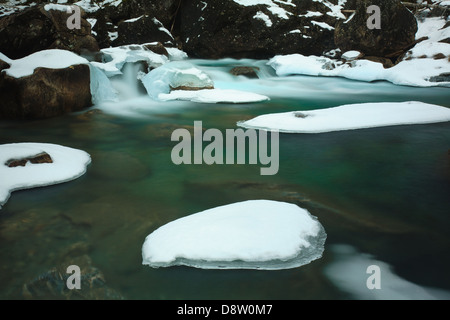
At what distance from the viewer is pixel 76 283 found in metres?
2.33

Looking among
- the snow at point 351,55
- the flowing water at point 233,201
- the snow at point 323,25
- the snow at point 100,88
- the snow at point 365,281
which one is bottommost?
the snow at point 365,281

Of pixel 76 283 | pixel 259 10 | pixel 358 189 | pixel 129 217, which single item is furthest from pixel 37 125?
pixel 259 10


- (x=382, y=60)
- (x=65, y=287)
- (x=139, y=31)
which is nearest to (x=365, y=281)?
(x=65, y=287)

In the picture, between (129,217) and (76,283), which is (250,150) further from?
(76,283)

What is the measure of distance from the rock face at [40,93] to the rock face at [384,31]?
1149 centimetres

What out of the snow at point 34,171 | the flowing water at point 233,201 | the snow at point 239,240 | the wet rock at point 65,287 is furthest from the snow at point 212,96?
the wet rock at point 65,287

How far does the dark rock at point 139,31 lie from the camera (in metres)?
15.8

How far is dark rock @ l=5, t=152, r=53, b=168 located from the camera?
12.9ft

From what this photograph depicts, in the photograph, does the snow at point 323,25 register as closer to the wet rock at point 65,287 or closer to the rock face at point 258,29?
the rock face at point 258,29

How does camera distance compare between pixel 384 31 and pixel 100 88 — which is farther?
pixel 384 31

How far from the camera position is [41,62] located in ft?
23.6

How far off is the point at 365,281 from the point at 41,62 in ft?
23.7

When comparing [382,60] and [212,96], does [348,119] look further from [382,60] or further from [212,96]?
[382,60]

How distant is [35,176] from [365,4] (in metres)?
14.5
